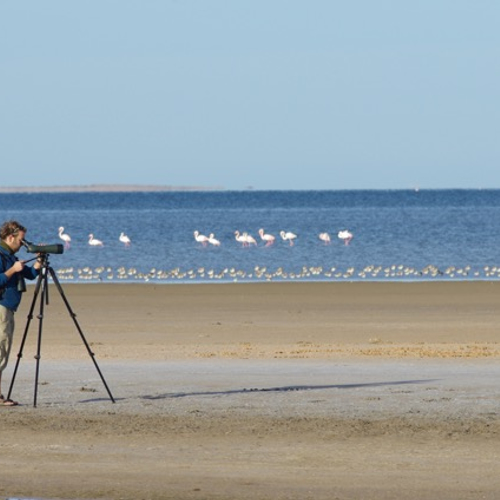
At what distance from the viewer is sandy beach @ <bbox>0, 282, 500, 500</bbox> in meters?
10.3

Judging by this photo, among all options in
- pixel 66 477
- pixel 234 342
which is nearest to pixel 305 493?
pixel 66 477

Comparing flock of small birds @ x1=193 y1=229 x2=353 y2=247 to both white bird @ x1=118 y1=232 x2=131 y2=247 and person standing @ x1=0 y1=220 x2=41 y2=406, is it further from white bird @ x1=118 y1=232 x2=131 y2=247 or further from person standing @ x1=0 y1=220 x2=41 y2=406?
person standing @ x1=0 y1=220 x2=41 y2=406

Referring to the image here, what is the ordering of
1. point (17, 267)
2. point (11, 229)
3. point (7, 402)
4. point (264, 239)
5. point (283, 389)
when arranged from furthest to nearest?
1. point (264, 239)
2. point (283, 389)
3. point (7, 402)
4. point (11, 229)
5. point (17, 267)

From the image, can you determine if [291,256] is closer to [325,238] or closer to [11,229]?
[325,238]

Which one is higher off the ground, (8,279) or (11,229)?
(11,229)

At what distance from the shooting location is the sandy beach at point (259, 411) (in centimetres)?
1027

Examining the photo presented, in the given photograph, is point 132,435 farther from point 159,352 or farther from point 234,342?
point 234,342

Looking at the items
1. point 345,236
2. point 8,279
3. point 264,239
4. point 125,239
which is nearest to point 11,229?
point 8,279

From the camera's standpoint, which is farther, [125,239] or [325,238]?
[325,238]

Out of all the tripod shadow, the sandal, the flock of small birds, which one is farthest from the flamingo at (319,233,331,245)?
the sandal

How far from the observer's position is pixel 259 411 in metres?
13.3

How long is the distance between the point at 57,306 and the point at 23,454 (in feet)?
53.9

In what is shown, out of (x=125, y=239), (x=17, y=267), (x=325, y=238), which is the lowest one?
(x=125, y=239)

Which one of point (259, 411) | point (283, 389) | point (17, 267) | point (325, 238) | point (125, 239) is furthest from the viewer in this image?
point (325, 238)
